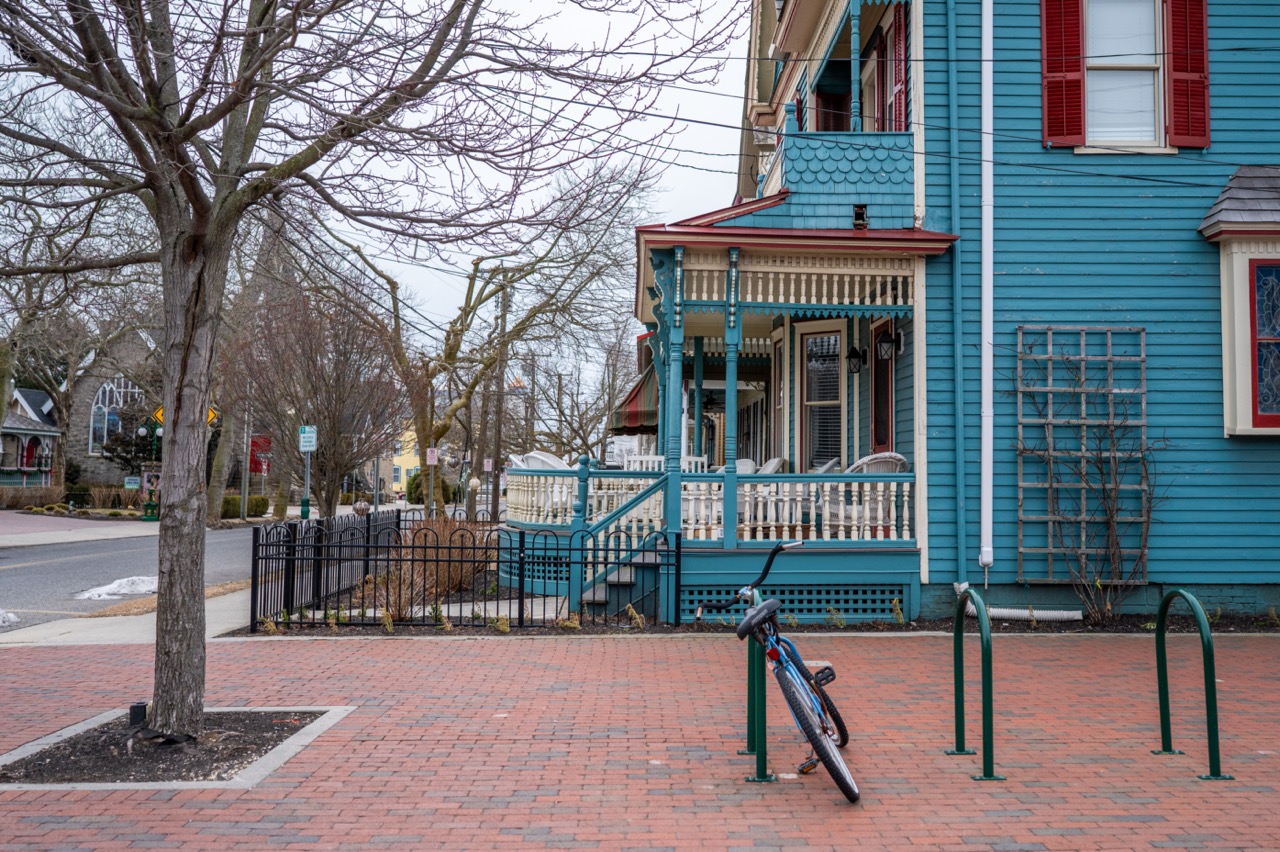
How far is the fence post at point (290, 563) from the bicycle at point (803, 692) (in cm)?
662

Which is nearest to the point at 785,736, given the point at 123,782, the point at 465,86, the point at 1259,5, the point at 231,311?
the point at 123,782

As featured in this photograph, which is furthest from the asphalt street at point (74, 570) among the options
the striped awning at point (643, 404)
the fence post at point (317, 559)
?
the striped awning at point (643, 404)

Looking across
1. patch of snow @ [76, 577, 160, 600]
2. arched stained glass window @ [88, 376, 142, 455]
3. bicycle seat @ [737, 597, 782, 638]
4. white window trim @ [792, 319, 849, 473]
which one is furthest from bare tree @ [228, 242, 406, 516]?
arched stained glass window @ [88, 376, 142, 455]

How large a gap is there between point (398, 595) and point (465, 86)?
6.15 meters

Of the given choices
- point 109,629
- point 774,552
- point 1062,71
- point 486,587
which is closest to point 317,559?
point 486,587

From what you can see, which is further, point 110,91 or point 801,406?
point 801,406

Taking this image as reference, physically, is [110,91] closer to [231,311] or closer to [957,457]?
[957,457]

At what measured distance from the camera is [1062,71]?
450 inches

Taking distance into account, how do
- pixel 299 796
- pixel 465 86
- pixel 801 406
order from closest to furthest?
pixel 299 796
pixel 465 86
pixel 801 406

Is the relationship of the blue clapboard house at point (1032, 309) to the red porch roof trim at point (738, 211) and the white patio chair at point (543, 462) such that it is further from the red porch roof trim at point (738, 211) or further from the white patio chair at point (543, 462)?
the white patio chair at point (543, 462)

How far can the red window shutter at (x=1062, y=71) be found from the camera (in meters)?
11.4

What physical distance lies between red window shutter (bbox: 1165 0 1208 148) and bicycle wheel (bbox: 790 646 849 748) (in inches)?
344

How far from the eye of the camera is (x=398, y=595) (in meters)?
10.9

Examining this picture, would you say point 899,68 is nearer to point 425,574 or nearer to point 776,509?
point 776,509
